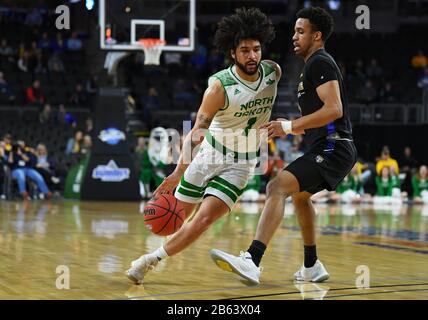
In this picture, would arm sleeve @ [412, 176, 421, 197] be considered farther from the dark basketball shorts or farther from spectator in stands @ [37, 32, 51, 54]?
the dark basketball shorts

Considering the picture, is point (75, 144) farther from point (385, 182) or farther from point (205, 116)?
point (205, 116)

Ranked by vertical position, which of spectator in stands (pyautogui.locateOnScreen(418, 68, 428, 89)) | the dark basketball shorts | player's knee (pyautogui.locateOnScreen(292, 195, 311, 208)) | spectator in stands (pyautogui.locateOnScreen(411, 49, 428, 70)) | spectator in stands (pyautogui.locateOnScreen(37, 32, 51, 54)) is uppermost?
spectator in stands (pyautogui.locateOnScreen(37, 32, 51, 54))

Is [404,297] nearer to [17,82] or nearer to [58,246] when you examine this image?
[58,246]

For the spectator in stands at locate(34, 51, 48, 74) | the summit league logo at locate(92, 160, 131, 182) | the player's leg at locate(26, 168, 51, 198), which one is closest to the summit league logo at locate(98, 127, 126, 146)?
the summit league logo at locate(92, 160, 131, 182)

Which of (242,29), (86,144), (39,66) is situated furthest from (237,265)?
(39,66)

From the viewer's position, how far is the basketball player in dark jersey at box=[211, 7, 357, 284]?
595cm

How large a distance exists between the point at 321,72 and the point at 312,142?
539 mm

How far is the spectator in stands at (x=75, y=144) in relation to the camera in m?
20.7

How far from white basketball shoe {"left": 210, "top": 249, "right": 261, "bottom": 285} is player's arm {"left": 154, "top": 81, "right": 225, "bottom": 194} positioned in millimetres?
618

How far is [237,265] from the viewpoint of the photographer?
567 cm

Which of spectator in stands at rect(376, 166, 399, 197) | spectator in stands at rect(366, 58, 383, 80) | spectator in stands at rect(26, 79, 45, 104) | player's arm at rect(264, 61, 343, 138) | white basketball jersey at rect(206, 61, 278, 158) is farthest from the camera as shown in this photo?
spectator in stands at rect(366, 58, 383, 80)

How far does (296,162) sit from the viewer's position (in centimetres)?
617

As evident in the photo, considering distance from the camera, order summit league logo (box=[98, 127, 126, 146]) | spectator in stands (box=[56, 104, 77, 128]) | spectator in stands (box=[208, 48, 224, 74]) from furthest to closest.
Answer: spectator in stands (box=[208, 48, 224, 74])
spectator in stands (box=[56, 104, 77, 128])
summit league logo (box=[98, 127, 126, 146])

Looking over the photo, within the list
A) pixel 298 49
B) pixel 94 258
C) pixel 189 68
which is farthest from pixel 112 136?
pixel 298 49
